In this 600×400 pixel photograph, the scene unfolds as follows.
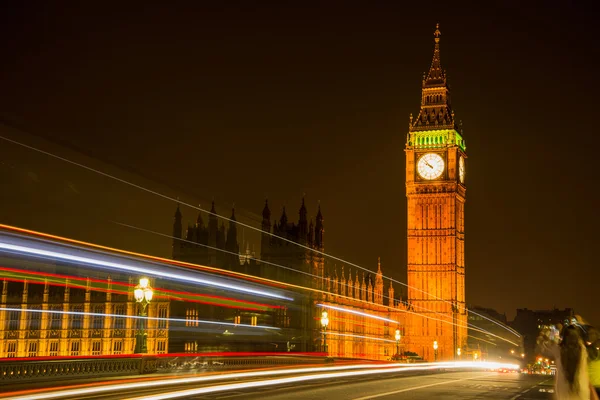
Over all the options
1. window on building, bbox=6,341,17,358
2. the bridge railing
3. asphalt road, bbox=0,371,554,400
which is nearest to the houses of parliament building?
window on building, bbox=6,341,17,358

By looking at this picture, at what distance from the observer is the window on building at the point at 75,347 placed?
53625mm

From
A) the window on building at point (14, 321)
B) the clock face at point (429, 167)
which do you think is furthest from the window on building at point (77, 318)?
the clock face at point (429, 167)

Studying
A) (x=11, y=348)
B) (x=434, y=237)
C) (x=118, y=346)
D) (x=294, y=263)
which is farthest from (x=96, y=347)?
(x=434, y=237)

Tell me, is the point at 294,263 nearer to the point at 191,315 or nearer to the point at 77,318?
the point at 191,315

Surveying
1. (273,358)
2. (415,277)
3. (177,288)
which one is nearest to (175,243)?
(177,288)

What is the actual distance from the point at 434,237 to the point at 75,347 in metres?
40.5

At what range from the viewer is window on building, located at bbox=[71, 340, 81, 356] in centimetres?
5362

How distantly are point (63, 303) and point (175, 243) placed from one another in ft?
56.5

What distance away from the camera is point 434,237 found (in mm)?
81438

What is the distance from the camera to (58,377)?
58.5 ft

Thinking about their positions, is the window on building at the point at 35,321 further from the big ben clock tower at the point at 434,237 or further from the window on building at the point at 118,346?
the big ben clock tower at the point at 434,237

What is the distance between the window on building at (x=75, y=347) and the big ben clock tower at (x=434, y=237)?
37.2 meters

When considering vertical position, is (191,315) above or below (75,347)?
above

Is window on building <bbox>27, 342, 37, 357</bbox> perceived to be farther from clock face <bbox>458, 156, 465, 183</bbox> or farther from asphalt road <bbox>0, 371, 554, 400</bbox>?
clock face <bbox>458, 156, 465, 183</bbox>
